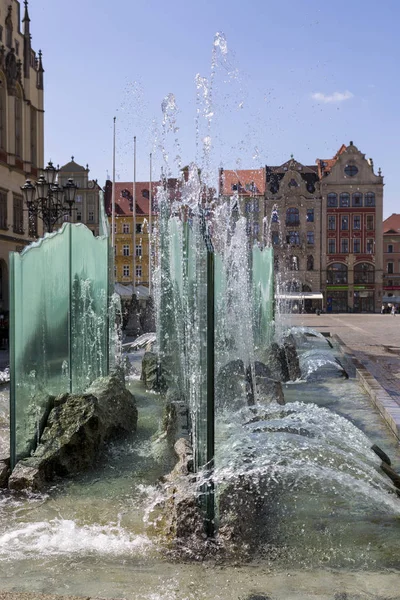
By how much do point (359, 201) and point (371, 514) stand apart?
64.5 metres

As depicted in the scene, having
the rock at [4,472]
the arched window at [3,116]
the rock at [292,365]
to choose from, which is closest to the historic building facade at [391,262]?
the arched window at [3,116]

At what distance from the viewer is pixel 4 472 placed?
18.2 ft

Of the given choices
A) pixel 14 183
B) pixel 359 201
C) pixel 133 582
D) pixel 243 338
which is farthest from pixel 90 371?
pixel 359 201

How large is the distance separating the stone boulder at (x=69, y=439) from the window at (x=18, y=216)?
28914 mm

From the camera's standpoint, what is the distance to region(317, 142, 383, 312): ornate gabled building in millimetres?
65500

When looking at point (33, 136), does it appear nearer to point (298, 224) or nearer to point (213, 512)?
point (213, 512)

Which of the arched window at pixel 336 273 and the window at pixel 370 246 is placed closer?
the window at pixel 370 246

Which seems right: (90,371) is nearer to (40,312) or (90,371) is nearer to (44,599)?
(40,312)

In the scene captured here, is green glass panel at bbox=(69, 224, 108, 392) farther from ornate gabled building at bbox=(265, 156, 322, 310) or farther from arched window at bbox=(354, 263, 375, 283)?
arched window at bbox=(354, 263, 375, 283)

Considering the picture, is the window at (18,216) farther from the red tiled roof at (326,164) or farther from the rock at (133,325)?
the red tiled roof at (326,164)

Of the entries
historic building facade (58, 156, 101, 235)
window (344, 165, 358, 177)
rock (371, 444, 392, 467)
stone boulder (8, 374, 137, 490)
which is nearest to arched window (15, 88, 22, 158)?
historic building facade (58, 156, 101, 235)

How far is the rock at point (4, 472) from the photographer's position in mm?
5484

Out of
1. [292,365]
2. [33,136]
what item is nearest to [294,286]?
[33,136]

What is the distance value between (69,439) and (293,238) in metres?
62.6
